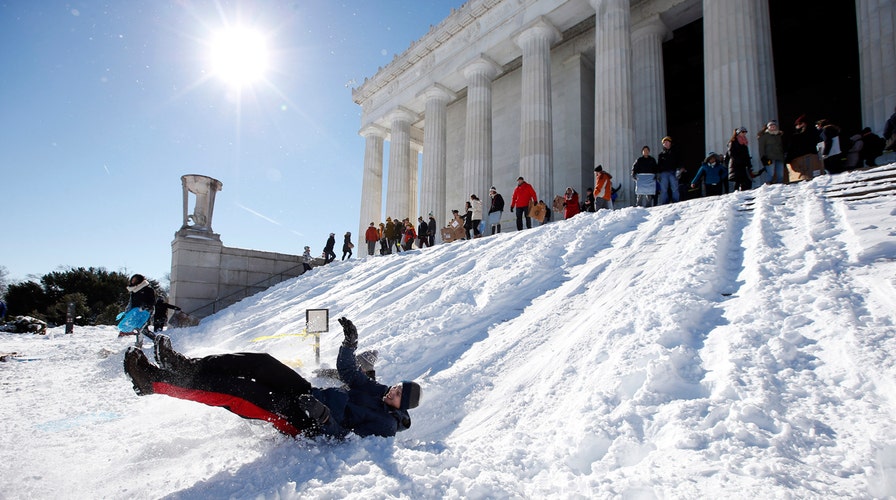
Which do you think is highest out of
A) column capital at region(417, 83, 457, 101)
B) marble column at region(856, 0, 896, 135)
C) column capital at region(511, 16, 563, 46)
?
column capital at region(511, 16, 563, 46)

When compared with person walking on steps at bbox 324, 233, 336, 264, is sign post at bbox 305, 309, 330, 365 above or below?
below

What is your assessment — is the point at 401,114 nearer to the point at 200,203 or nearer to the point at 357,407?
the point at 200,203

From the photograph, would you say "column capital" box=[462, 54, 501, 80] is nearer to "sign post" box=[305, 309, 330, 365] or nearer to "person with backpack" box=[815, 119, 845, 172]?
"person with backpack" box=[815, 119, 845, 172]

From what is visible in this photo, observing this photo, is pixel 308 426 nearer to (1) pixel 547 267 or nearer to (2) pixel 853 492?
(2) pixel 853 492

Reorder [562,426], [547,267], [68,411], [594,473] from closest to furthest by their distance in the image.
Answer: [594,473] < [562,426] < [68,411] < [547,267]

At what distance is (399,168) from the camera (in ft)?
73.4

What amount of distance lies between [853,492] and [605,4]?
1585 cm

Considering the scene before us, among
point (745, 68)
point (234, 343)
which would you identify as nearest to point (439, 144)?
point (745, 68)

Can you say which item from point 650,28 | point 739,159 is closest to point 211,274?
point 739,159

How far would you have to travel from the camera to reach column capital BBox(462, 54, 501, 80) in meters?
18.6

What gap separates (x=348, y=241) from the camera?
17266 millimetres

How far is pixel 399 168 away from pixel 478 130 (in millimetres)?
5544

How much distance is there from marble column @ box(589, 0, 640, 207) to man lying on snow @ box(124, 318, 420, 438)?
38.6ft

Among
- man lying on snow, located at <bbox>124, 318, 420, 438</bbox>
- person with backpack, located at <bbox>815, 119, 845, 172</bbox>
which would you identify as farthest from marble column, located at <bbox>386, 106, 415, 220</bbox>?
man lying on snow, located at <bbox>124, 318, 420, 438</bbox>
